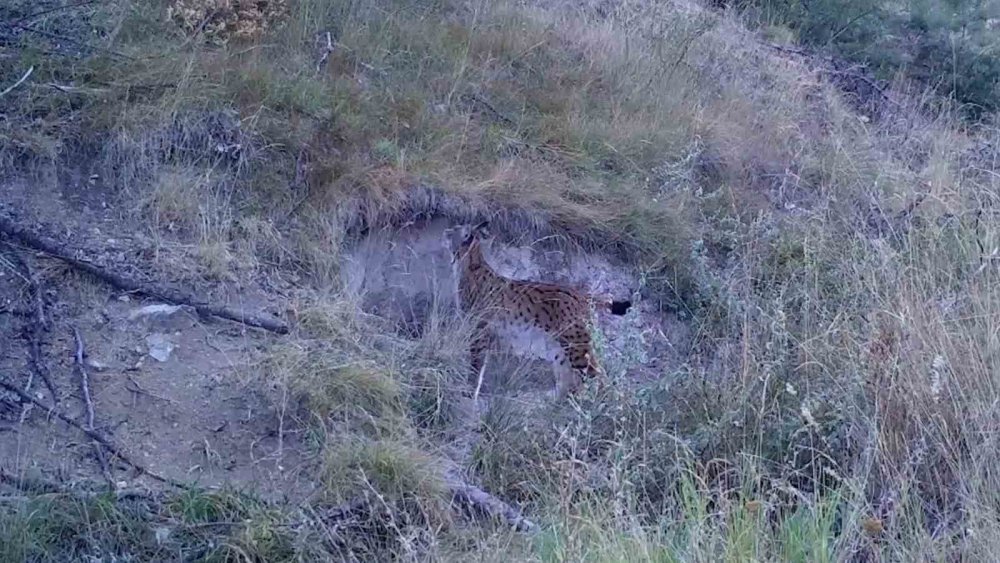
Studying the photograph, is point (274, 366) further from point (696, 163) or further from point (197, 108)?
point (696, 163)

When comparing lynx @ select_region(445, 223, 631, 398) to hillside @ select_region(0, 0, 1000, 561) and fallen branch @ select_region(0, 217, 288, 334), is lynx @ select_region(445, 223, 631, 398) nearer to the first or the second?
hillside @ select_region(0, 0, 1000, 561)

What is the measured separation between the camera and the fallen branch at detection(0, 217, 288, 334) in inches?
202

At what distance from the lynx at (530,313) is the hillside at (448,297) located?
0.44 ft

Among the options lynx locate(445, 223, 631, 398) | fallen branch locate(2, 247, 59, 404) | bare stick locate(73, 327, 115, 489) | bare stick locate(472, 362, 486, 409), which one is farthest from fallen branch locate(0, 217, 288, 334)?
lynx locate(445, 223, 631, 398)

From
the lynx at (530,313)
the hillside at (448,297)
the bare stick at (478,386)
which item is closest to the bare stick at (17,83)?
the hillside at (448,297)

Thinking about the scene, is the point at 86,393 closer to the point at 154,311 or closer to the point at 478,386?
the point at 154,311

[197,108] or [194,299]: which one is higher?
[197,108]

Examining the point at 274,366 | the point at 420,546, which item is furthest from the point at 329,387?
the point at 420,546

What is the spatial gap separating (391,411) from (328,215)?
151cm

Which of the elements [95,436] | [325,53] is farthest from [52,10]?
[95,436]

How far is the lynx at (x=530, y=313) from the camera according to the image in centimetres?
603

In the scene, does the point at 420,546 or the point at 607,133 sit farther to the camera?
the point at 607,133

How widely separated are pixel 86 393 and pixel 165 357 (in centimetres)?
44

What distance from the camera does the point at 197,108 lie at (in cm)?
598
